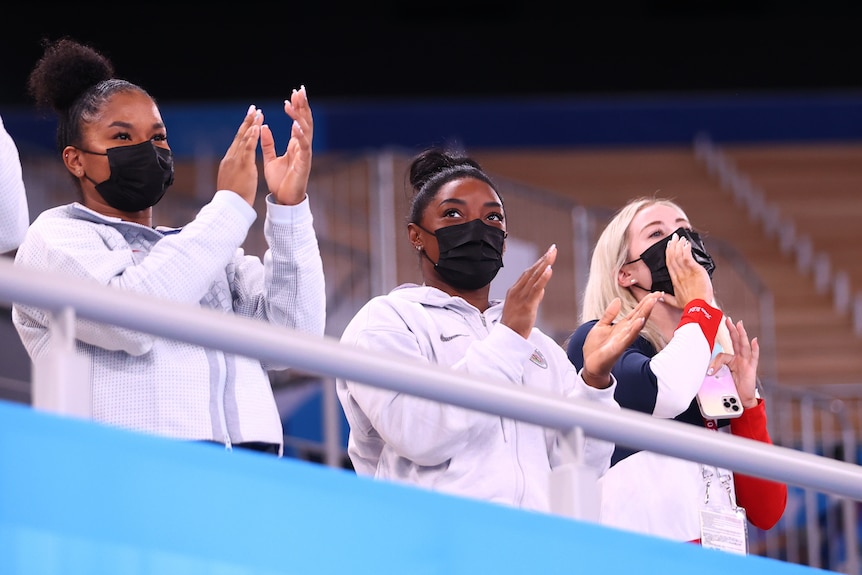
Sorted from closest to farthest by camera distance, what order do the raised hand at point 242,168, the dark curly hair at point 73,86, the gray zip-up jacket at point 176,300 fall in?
the gray zip-up jacket at point 176,300, the raised hand at point 242,168, the dark curly hair at point 73,86

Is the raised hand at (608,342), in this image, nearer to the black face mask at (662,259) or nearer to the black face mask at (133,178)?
the black face mask at (662,259)

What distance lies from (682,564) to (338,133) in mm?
8987

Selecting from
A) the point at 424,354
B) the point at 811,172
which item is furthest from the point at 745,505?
the point at 811,172

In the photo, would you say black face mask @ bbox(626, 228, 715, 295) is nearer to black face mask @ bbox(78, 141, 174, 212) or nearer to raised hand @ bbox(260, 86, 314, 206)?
raised hand @ bbox(260, 86, 314, 206)

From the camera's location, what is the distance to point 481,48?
1090 centimetres

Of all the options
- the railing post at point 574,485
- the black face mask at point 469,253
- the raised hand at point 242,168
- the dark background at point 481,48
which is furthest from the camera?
the dark background at point 481,48

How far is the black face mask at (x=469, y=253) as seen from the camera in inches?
114

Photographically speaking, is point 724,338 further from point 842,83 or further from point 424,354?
point 842,83

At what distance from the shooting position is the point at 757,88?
1092cm

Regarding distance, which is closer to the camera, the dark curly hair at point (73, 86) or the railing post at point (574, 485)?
the railing post at point (574, 485)

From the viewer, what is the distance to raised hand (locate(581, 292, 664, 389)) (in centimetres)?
265

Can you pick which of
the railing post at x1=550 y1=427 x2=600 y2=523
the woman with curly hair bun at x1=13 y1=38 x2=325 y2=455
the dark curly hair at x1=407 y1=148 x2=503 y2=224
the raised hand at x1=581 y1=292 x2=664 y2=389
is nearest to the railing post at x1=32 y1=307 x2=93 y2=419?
the woman with curly hair bun at x1=13 y1=38 x2=325 y2=455

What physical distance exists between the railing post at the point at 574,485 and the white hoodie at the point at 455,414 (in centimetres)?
24

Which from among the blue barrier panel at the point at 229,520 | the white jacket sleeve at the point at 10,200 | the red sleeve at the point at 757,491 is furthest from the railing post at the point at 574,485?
the white jacket sleeve at the point at 10,200
